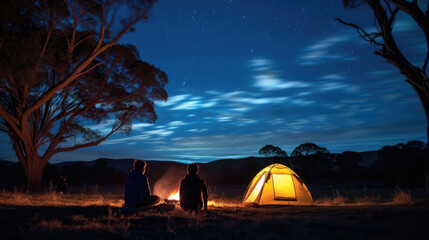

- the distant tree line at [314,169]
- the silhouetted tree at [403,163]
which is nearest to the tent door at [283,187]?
the distant tree line at [314,169]

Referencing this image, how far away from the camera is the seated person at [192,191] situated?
7934 millimetres

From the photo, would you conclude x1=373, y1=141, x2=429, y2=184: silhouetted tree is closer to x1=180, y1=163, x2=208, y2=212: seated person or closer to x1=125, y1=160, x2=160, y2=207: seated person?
x1=180, y1=163, x2=208, y2=212: seated person

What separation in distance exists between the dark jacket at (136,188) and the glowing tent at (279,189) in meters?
6.10

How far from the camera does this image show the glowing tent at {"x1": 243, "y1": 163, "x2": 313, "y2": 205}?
40.9 feet

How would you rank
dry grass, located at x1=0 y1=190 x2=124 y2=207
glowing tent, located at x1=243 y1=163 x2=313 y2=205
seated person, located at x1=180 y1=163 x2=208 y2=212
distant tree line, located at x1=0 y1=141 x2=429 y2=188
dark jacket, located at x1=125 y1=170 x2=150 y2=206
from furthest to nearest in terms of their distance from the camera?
distant tree line, located at x1=0 y1=141 x2=429 y2=188, glowing tent, located at x1=243 y1=163 x2=313 y2=205, dry grass, located at x1=0 y1=190 x2=124 y2=207, seated person, located at x1=180 y1=163 x2=208 y2=212, dark jacket, located at x1=125 y1=170 x2=150 y2=206

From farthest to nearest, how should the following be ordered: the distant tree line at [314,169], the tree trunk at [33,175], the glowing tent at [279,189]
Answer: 1. the distant tree line at [314,169]
2. the tree trunk at [33,175]
3. the glowing tent at [279,189]

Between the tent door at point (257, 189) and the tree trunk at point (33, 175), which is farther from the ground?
the tree trunk at point (33, 175)

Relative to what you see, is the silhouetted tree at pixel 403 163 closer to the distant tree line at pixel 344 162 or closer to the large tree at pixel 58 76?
the distant tree line at pixel 344 162

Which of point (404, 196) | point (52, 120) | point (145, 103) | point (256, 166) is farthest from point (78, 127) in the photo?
point (256, 166)

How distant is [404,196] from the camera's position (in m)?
10.6

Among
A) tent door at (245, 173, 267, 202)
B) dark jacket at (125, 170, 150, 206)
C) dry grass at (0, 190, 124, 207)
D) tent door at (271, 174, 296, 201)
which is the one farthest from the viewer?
tent door at (245, 173, 267, 202)

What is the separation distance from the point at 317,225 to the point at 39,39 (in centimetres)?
1372

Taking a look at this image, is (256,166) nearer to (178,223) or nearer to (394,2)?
(394,2)

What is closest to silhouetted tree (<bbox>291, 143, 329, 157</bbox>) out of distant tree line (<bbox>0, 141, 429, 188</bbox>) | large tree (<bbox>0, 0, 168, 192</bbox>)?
distant tree line (<bbox>0, 141, 429, 188</bbox>)
